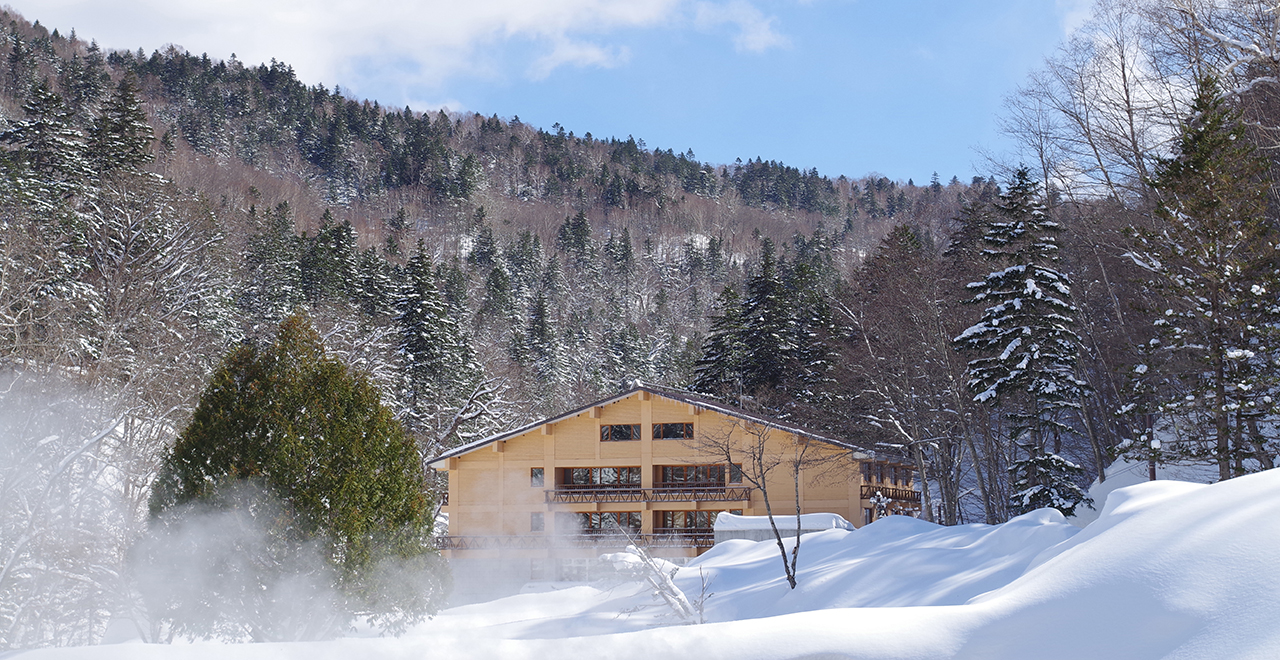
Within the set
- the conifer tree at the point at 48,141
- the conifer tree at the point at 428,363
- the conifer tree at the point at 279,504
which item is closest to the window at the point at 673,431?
the conifer tree at the point at 428,363

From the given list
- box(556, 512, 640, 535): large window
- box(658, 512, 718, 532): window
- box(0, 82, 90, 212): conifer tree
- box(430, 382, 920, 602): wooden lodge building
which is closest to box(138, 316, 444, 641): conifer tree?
box(430, 382, 920, 602): wooden lodge building

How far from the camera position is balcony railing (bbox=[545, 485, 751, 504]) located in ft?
110

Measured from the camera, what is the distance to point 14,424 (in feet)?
60.6

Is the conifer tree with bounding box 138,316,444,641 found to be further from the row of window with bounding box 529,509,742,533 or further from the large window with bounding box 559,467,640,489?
the large window with bounding box 559,467,640,489

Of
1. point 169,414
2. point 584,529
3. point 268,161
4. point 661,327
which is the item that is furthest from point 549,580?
point 268,161

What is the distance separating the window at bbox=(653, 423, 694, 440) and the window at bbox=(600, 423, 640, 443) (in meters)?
0.83

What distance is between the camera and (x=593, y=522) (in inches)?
1368

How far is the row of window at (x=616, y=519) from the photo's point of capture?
34.5 metres

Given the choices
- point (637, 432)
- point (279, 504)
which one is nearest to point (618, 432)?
point (637, 432)

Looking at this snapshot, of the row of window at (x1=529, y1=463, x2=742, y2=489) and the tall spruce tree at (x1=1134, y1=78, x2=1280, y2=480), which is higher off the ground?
the tall spruce tree at (x1=1134, y1=78, x2=1280, y2=480)

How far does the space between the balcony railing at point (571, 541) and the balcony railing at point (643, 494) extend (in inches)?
54.7

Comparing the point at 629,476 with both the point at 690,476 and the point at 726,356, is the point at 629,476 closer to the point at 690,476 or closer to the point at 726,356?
the point at 690,476

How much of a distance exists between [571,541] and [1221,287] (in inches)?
888

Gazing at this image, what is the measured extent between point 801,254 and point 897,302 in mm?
61630
